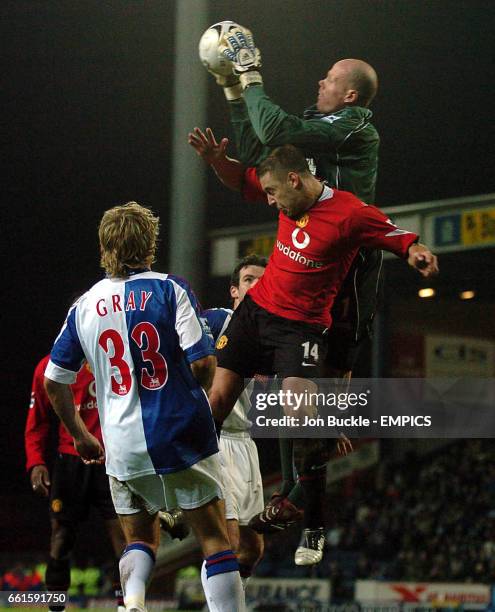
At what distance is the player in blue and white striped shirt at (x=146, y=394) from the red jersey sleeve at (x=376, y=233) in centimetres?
95

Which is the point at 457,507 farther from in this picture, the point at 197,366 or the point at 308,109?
the point at 197,366

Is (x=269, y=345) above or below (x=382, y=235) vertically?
below

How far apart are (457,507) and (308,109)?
5.84 meters

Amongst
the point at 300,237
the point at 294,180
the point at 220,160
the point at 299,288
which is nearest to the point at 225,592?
the point at 299,288

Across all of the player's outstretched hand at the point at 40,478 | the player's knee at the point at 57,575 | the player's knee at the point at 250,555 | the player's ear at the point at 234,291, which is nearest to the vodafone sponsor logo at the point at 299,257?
the player's ear at the point at 234,291

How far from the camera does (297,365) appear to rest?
12.7 ft

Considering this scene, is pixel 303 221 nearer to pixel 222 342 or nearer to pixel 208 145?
pixel 222 342

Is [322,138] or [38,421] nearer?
[322,138]

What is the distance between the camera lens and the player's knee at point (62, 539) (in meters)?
4.76

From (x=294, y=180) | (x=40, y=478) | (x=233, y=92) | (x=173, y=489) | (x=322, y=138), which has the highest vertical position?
(x=233, y=92)

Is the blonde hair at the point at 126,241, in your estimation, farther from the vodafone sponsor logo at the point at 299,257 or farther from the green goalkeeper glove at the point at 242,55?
the green goalkeeper glove at the point at 242,55

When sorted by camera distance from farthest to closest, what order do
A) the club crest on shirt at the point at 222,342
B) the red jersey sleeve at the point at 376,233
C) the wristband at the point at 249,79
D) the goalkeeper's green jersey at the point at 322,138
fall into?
the wristband at the point at 249,79 → the goalkeeper's green jersey at the point at 322,138 → the club crest on shirt at the point at 222,342 → the red jersey sleeve at the point at 376,233

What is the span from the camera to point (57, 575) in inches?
186

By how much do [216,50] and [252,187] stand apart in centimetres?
62
